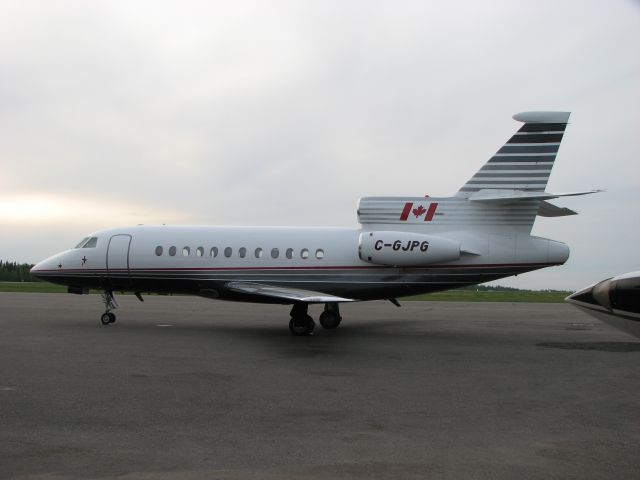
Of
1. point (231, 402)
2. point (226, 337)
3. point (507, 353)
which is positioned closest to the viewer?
point (231, 402)

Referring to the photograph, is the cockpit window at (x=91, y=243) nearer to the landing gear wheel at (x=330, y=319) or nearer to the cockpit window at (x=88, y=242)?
the cockpit window at (x=88, y=242)

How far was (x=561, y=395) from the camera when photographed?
9.78 metres

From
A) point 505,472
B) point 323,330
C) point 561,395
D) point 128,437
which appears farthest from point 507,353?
point 128,437

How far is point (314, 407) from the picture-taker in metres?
8.59

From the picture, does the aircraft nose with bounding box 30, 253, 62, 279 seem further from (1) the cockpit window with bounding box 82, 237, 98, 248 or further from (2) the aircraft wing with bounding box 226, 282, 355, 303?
(2) the aircraft wing with bounding box 226, 282, 355, 303

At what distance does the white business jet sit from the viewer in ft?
55.8

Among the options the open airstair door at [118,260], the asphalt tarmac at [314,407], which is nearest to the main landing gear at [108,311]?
the open airstair door at [118,260]

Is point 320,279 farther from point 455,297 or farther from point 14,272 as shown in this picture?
point 14,272

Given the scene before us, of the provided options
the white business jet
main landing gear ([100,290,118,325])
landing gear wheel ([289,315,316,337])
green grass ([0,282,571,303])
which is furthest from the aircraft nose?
green grass ([0,282,571,303])

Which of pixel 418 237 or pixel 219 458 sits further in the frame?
pixel 418 237

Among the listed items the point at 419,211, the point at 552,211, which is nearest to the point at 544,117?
the point at 552,211

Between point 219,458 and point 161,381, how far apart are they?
4472 mm

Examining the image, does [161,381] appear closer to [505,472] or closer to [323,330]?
[505,472]

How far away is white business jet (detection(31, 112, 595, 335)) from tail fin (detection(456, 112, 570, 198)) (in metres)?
0.03
